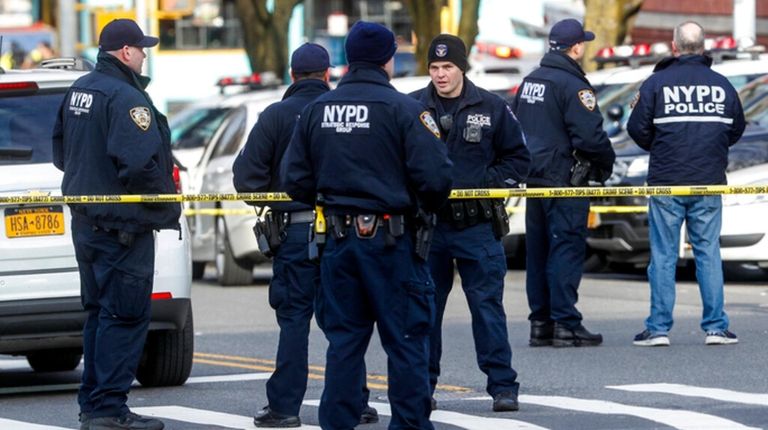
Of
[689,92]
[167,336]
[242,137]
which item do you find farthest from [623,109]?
[167,336]

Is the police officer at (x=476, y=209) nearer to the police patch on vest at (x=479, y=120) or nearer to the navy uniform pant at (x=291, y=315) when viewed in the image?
the police patch on vest at (x=479, y=120)

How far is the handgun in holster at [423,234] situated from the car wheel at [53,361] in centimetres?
450

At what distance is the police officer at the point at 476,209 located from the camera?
9.31 metres

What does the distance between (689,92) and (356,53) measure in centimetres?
428

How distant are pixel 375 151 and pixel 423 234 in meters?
0.40

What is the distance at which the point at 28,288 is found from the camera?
9883mm

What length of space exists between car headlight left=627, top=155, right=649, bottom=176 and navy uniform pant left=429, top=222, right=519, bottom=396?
698 centimetres

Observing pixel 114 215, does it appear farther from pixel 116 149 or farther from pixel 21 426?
pixel 21 426

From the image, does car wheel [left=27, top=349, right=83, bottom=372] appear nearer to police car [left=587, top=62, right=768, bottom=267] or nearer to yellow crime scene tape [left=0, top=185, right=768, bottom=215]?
A: yellow crime scene tape [left=0, top=185, right=768, bottom=215]

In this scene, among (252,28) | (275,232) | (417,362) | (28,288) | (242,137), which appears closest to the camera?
(417,362)

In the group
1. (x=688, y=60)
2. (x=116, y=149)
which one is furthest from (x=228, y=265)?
(x=116, y=149)

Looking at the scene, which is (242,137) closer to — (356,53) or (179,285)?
(179,285)

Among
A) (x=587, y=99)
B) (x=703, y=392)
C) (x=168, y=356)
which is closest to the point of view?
(x=703, y=392)

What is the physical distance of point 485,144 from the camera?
9.48m
